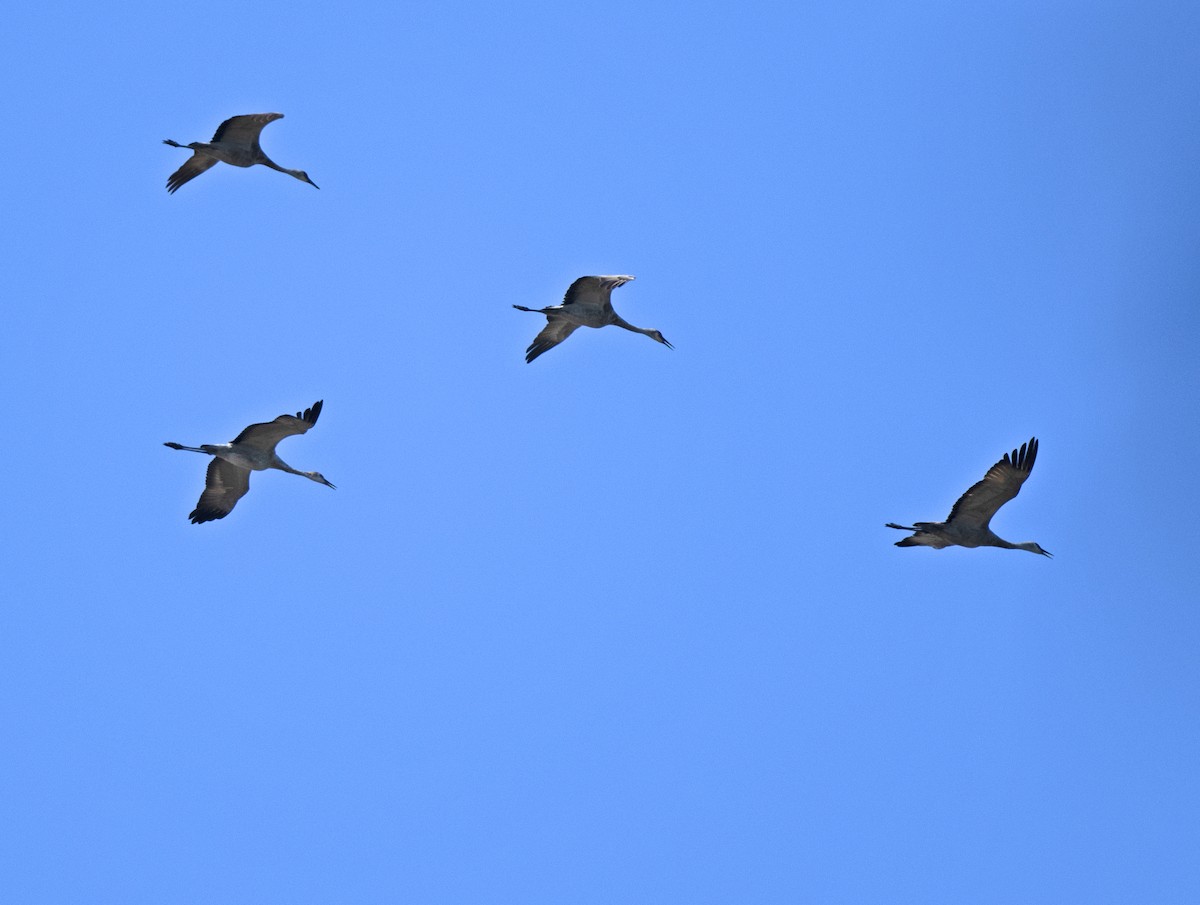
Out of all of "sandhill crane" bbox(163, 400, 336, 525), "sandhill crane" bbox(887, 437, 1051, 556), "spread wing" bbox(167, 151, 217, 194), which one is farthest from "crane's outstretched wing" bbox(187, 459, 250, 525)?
"sandhill crane" bbox(887, 437, 1051, 556)

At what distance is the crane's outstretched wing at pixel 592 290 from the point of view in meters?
30.4

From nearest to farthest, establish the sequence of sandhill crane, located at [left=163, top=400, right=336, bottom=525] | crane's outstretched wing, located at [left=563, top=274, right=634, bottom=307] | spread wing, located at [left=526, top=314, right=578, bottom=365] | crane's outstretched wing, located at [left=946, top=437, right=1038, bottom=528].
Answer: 1. crane's outstretched wing, located at [left=946, top=437, right=1038, bottom=528]
2. sandhill crane, located at [left=163, top=400, right=336, bottom=525]
3. crane's outstretched wing, located at [left=563, top=274, right=634, bottom=307]
4. spread wing, located at [left=526, top=314, right=578, bottom=365]

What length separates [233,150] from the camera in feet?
105

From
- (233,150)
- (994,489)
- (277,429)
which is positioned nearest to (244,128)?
(233,150)

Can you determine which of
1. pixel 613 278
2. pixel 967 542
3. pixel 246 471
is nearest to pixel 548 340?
pixel 613 278

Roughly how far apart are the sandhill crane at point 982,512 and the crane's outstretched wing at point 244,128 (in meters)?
12.9

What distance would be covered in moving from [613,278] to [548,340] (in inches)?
157

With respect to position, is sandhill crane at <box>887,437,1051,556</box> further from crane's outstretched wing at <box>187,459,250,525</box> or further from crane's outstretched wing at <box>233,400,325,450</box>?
crane's outstretched wing at <box>187,459,250,525</box>

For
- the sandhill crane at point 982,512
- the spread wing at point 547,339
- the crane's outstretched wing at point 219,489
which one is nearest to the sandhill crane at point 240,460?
the crane's outstretched wing at point 219,489

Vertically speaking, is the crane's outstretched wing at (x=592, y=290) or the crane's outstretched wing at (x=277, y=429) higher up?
the crane's outstretched wing at (x=592, y=290)

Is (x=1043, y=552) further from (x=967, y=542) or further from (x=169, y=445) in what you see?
(x=169, y=445)

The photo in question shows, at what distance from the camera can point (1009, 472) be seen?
27969 millimetres

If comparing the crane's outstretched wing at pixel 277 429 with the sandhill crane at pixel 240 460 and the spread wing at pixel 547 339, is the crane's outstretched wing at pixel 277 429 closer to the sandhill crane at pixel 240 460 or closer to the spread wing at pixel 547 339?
the sandhill crane at pixel 240 460

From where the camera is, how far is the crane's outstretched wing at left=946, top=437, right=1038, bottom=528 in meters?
27.8
